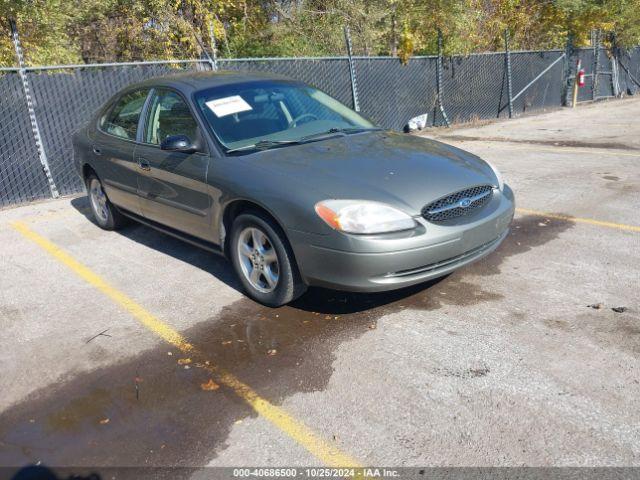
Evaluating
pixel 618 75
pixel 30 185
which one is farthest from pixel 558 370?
pixel 618 75

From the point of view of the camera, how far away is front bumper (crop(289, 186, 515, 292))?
3.47 metres

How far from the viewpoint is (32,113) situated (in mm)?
8219

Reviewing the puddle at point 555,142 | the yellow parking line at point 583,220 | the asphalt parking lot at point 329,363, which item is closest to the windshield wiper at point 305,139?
the asphalt parking lot at point 329,363

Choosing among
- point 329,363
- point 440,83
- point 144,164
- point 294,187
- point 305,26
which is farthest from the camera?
point 305,26

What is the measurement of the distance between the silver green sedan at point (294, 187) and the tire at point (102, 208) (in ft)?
2.20

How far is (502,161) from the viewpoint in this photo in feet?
30.5

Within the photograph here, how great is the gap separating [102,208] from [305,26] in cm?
1230

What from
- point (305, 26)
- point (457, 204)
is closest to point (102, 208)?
point (457, 204)

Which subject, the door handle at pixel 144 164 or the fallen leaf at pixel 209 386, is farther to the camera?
the door handle at pixel 144 164

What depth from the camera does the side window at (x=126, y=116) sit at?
531 centimetres

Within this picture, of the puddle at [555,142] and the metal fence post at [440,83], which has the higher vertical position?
the metal fence post at [440,83]

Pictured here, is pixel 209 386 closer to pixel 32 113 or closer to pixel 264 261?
pixel 264 261

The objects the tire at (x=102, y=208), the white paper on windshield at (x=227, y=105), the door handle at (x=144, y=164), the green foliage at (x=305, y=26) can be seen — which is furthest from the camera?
the green foliage at (x=305, y=26)

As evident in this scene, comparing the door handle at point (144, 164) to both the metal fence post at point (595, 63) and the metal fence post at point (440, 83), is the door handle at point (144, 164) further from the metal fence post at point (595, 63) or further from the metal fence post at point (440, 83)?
the metal fence post at point (595, 63)
